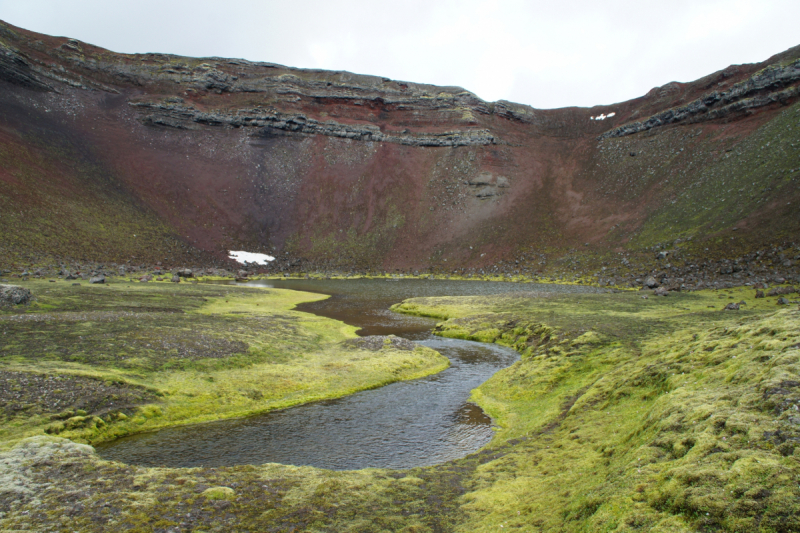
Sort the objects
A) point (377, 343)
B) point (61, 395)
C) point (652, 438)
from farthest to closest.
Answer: point (377, 343), point (61, 395), point (652, 438)

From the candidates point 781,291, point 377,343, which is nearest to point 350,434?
point 377,343

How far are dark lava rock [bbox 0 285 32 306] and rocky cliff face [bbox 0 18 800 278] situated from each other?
134ft

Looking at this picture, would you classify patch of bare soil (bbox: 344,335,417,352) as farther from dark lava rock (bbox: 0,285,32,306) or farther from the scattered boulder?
the scattered boulder

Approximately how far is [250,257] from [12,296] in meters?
71.1

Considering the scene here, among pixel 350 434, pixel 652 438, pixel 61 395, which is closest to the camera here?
pixel 652 438

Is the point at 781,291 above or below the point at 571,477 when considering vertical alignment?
above

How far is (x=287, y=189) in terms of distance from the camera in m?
119

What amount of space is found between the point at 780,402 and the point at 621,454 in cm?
366

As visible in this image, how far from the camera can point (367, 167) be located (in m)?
125

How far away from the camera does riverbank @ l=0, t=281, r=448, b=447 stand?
17.2 m

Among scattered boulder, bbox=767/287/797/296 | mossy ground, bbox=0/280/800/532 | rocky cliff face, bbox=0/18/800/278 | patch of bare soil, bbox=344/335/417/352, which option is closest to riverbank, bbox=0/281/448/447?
patch of bare soil, bbox=344/335/417/352

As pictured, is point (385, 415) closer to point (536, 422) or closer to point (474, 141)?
point (536, 422)

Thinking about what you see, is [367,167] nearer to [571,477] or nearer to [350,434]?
[350,434]

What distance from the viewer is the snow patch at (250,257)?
9881 cm
